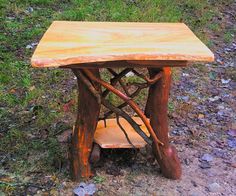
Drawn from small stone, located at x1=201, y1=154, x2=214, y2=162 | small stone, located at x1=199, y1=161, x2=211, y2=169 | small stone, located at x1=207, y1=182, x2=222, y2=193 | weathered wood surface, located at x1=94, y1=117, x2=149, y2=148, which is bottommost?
small stone, located at x1=201, y1=154, x2=214, y2=162

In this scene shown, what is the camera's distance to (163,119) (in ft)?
8.18

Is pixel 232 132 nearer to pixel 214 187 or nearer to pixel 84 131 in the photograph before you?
pixel 214 187

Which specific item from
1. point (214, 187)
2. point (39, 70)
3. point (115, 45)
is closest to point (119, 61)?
point (115, 45)

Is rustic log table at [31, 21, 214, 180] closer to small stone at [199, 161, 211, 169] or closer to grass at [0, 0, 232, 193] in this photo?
small stone at [199, 161, 211, 169]

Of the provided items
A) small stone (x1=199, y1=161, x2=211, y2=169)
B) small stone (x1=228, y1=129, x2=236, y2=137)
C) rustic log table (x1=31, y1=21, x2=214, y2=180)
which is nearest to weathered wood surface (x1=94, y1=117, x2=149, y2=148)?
rustic log table (x1=31, y1=21, x2=214, y2=180)

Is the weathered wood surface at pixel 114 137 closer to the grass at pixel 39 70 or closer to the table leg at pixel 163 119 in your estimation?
the table leg at pixel 163 119

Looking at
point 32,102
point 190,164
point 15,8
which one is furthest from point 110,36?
point 15,8

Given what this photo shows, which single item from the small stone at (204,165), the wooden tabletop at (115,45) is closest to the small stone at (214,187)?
the small stone at (204,165)

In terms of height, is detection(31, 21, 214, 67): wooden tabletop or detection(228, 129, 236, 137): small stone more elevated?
detection(31, 21, 214, 67): wooden tabletop

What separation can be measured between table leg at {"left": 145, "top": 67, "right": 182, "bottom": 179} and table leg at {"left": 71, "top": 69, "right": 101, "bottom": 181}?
0.31 meters

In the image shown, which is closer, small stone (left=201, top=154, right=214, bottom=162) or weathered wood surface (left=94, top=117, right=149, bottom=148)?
weathered wood surface (left=94, top=117, right=149, bottom=148)

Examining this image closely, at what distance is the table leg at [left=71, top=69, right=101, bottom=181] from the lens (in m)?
2.41

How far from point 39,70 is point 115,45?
1.93m

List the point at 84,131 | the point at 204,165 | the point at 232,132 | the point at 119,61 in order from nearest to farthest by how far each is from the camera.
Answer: the point at 119,61 → the point at 84,131 → the point at 204,165 → the point at 232,132
